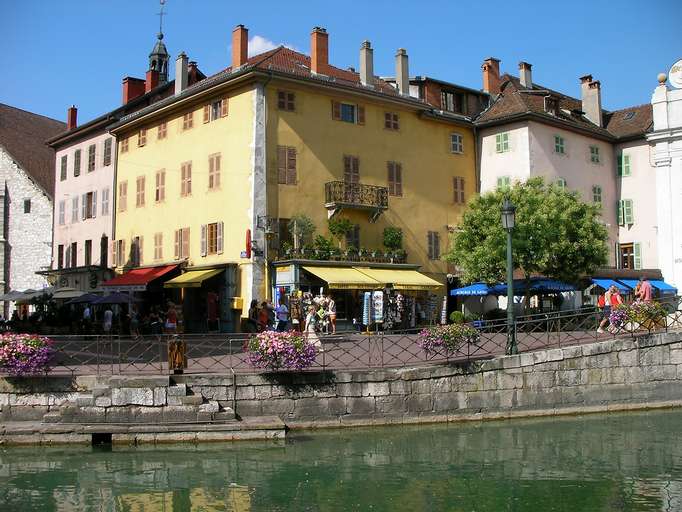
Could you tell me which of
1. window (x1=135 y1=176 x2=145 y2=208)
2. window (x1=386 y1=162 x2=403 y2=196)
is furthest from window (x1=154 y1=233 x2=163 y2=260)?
window (x1=386 y1=162 x2=403 y2=196)

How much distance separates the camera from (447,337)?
16.0 metres

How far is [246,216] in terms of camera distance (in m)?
26.6

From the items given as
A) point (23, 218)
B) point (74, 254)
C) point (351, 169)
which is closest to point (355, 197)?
point (351, 169)

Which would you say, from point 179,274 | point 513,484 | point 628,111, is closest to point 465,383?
point 513,484

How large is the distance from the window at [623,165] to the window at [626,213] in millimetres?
1303

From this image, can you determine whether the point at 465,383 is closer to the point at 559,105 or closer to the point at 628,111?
the point at 559,105

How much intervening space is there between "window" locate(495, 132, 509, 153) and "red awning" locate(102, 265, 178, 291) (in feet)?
47.2

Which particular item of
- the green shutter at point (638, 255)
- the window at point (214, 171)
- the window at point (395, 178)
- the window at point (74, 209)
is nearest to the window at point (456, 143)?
the window at point (395, 178)

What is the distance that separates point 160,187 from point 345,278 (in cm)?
960

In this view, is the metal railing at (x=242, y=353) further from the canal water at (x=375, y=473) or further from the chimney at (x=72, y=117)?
the chimney at (x=72, y=117)

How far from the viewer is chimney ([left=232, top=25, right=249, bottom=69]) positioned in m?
28.6

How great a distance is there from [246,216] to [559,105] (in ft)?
54.4

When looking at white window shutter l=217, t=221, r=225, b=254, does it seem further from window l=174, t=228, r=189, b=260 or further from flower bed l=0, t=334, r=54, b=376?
flower bed l=0, t=334, r=54, b=376

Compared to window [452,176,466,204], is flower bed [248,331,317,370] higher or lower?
lower
